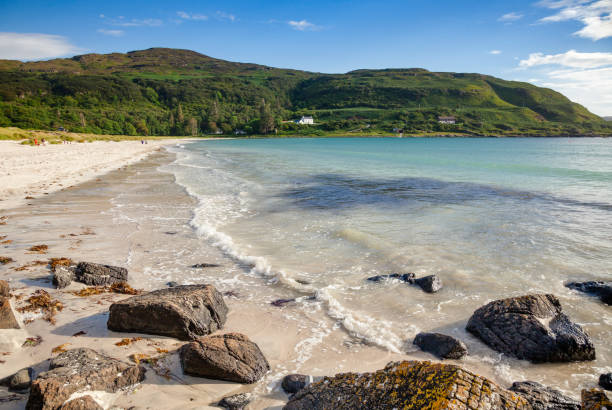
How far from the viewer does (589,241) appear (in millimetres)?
12281

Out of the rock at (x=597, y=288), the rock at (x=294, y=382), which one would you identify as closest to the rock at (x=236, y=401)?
the rock at (x=294, y=382)

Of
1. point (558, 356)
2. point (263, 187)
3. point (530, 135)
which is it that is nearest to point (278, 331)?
point (558, 356)

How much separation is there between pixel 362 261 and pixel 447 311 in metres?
3.28

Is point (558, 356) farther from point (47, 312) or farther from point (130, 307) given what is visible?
point (47, 312)

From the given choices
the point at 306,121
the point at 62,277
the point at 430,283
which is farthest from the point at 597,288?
the point at 306,121

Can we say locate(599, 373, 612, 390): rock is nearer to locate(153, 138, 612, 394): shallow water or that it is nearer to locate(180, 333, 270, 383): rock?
locate(153, 138, 612, 394): shallow water

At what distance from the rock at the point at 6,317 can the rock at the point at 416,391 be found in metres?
4.94

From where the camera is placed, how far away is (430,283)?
8141 mm

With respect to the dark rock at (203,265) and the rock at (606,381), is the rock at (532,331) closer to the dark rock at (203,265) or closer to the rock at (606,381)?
the rock at (606,381)

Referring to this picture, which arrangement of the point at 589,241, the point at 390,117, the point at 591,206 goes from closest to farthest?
the point at 589,241 < the point at 591,206 < the point at 390,117

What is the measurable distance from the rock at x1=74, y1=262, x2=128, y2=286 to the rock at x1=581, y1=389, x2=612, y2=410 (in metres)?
8.32

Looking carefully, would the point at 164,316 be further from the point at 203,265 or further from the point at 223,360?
the point at 203,265

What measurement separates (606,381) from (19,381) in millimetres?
7763

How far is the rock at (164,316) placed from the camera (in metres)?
5.49
